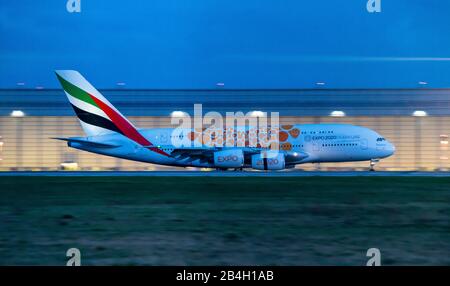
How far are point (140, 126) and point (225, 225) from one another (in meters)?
34.4

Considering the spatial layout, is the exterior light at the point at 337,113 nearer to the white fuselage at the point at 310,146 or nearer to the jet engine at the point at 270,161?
the white fuselage at the point at 310,146

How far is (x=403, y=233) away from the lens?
42.5 ft

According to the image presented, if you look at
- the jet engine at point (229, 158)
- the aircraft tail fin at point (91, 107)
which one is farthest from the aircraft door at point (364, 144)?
the aircraft tail fin at point (91, 107)

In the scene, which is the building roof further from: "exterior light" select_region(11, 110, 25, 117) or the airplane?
the airplane

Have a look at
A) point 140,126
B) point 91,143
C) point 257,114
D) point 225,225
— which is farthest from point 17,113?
point 225,225

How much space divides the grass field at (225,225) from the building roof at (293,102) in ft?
80.7

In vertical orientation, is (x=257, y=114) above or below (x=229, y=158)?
above

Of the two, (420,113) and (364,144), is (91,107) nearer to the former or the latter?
(364,144)

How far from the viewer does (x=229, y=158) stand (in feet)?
121

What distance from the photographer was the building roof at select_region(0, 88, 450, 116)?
46.8 metres

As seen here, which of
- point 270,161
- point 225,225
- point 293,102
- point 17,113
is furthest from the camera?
point 17,113

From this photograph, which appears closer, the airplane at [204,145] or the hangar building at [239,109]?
the airplane at [204,145]

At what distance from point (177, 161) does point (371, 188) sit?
1884 cm

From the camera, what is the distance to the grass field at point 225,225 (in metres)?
10.9
